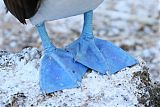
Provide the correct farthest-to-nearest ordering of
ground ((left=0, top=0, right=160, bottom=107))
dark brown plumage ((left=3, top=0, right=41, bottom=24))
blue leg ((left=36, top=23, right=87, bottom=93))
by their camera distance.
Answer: ground ((left=0, top=0, right=160, bottom=107)), blue leg ((left=36, top=23, right=87, bottom=93)), dark brown plumage ((left=3, top=0, right=41, bottom=24))

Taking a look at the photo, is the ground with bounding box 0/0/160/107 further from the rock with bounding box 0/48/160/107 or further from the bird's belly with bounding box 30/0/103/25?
the bird's belly with bounding box 30/0/103/25

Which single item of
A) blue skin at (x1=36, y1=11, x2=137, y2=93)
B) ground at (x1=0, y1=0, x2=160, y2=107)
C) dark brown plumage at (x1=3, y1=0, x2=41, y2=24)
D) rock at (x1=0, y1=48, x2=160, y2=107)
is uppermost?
ground at (x1=0, y1=0, x2=160, y2=107)

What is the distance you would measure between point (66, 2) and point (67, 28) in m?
2.04

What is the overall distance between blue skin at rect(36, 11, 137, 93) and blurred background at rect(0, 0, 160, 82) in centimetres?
A: 156

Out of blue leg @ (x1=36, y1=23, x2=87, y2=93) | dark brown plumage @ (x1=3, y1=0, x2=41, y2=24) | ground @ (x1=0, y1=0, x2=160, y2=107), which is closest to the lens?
dark brown plumage @ (x1=3, y1=0, x2=41, y2=24)

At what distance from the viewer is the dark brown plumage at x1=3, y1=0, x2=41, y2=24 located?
1746 mm

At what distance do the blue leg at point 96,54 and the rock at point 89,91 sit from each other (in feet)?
0.09

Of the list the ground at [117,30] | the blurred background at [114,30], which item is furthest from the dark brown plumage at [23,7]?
the blurred background at [114,30]

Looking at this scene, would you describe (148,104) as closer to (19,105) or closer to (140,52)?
(19,105)

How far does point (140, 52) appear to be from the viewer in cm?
353

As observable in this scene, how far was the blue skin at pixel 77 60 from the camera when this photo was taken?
1.86 meters

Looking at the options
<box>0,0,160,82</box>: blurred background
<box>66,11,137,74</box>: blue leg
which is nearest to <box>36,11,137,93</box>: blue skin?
<box>66,11,137,74</box>: blue leg

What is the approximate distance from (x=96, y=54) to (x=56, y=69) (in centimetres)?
17

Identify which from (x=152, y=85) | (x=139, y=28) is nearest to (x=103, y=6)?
(x=139, y=28)
